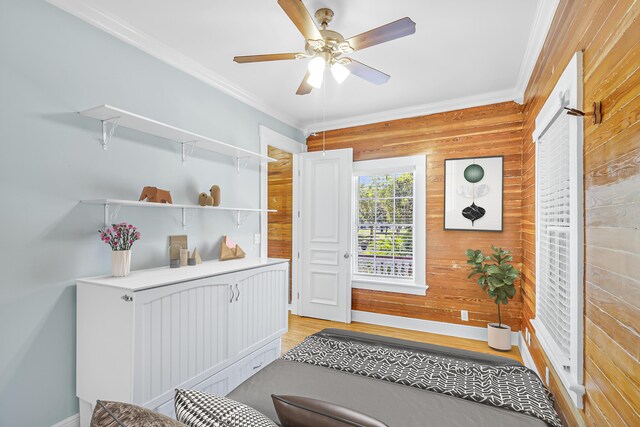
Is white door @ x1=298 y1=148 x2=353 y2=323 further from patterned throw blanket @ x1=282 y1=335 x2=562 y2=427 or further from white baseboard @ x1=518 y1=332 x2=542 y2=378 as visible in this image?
patterned throw blanket @ x1=282 y1=335 x2=562 y2=427

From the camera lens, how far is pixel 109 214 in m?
2.19

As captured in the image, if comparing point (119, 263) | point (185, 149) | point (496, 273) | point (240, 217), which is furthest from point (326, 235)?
point (119, 263)

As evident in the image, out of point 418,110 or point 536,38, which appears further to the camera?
point 418,110

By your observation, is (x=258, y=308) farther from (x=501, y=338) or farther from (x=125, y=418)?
(x=501, y=338)

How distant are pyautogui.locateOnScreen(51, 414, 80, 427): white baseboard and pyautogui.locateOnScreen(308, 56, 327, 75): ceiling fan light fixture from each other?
2672mm

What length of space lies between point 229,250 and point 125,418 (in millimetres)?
2396

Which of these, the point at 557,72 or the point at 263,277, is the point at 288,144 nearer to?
the point at 263,277

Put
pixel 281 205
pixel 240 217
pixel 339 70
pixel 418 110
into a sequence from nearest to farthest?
1. pixel 339 70
2. pixel 240 217
3. pixel 418 110
4. pixel 281 205

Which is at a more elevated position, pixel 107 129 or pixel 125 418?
pixel 107 129

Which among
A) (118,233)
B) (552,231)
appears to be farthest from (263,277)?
(552,231)

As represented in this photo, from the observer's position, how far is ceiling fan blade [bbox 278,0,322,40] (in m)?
1.60

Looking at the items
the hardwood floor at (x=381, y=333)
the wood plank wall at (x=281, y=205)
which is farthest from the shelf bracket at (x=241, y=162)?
the hardwood floor at (x=381, y=333)

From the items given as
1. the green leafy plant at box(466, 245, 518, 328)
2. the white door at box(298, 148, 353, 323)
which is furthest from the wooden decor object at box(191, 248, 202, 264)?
the green leafy plant at box(466, 245, 518, 328)

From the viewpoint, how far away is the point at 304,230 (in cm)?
441
